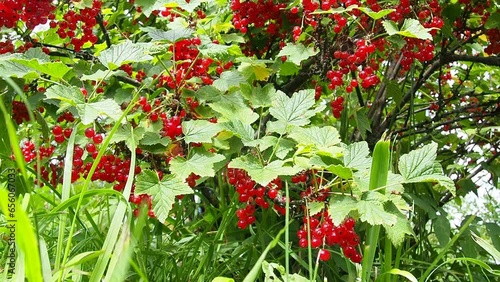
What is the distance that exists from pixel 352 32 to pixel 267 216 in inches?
23.5

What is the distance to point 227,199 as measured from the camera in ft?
6.80

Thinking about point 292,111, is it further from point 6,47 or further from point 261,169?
point 6,47

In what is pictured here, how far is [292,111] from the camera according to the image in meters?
1.27

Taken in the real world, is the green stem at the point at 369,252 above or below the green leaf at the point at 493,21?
below

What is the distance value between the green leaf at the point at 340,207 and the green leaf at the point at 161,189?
11.1 inches

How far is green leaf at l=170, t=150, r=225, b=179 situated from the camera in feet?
3.85

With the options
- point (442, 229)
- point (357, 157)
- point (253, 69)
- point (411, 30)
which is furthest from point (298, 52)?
point (442, 229)

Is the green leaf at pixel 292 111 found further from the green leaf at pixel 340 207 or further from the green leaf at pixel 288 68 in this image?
the green leaf at pixel 288 68

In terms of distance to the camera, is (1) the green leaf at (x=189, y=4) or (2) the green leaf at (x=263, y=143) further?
(1) the green leaf at (x=189, y=4)

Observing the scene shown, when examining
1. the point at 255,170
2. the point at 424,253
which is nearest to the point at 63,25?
the point at 255,170

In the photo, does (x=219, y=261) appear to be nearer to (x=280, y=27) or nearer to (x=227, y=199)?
(x=227, y=199)

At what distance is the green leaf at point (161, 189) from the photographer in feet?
3.76

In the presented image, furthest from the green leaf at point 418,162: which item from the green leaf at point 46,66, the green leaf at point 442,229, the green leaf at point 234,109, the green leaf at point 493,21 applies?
the green leaf at point 493,21

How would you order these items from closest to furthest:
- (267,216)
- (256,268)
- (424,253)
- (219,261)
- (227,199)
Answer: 1. (256,268)
2. (219,261)
3. (267,216)
4. (424,253)
5. (227,199)
